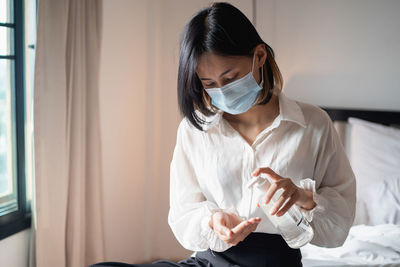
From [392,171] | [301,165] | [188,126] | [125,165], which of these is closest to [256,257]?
[301,165]

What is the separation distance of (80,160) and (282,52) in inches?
54.6

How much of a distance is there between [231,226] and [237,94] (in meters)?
0.39

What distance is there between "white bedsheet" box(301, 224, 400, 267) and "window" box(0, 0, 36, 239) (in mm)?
1304

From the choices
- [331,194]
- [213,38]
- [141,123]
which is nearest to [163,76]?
[141,123]

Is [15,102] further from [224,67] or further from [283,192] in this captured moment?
[283,192]

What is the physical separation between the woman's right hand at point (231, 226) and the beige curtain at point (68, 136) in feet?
3.14

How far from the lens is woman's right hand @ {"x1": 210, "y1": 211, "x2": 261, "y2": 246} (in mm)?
1019

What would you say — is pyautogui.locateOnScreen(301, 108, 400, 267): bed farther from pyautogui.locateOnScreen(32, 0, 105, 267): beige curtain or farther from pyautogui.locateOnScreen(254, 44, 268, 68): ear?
pyautogui.locateOnScreen(32, 0, 105, 267): beige curtain

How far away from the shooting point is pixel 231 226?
1130 millimetres

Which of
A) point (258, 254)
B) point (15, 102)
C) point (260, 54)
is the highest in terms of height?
point (260, 54)

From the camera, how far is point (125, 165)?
103 inches

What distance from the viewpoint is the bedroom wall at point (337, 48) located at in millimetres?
2316

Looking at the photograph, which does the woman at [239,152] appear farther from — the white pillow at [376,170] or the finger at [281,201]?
the white pillow at [376,170]

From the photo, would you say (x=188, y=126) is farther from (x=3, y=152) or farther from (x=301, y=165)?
(x=3, y=152)
